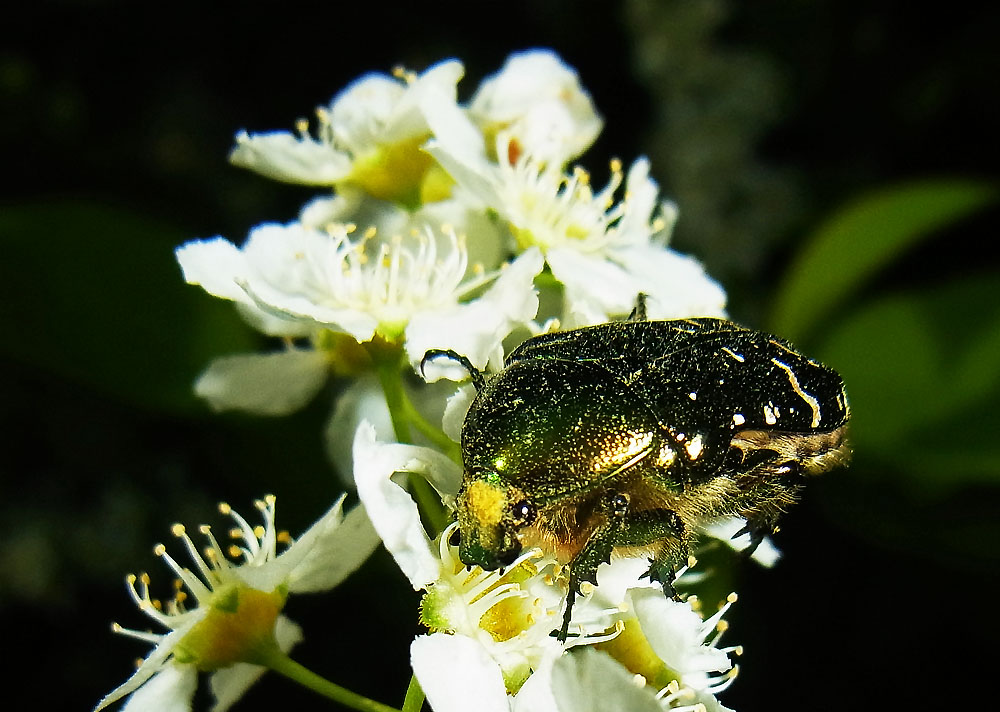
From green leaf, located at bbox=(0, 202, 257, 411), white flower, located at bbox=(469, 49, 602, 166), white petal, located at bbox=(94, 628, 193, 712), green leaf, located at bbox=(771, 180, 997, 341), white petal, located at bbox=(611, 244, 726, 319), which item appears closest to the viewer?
white petal, located at bbox=(94, 628, 193, 712)

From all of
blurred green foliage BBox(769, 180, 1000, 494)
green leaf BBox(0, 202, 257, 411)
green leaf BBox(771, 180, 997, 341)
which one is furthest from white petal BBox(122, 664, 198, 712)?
green leaf BBox(771, 180, 997, 341)

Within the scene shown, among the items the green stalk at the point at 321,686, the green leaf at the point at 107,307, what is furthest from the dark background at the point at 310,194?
the green stalk at the point at 321,686

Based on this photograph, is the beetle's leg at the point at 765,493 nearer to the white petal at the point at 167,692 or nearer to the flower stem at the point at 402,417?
the flower stem at the point at 402,417

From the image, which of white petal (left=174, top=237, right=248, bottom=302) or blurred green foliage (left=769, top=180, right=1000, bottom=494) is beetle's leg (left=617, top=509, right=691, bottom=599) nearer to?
white petal (left=174, top=237, right=248, bottom=302)

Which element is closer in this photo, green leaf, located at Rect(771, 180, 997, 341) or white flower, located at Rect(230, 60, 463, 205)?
white flower, located at Rect(230, 60, 463, 205)

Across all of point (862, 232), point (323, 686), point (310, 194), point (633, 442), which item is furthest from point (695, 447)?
point (310, 194)

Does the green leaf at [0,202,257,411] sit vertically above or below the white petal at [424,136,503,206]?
above

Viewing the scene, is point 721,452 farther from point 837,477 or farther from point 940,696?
point 940,696
